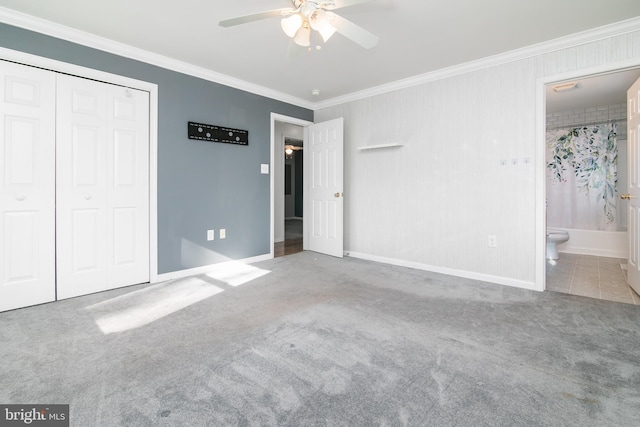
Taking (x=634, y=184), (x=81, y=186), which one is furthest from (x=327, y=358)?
(x=634, y=184)

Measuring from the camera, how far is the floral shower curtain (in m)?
4.90

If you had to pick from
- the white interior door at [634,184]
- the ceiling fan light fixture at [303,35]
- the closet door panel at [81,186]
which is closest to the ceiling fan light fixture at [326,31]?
the ceiling fan light fixture at [303,35]

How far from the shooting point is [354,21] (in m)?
2.59

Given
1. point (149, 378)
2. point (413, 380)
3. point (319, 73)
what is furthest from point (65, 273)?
point (319, 73)

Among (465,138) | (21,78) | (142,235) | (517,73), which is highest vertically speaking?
(517,73)

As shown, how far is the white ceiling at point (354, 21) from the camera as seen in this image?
2371 mm

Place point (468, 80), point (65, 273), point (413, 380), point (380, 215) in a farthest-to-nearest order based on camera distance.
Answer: point (380, 215) → point (468, 80) → point (65, 273) → point (413, 380)

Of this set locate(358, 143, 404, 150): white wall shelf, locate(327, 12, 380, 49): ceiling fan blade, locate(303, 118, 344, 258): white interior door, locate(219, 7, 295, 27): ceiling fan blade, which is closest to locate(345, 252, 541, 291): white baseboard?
locate(303, 118, 344, 258): white interior door

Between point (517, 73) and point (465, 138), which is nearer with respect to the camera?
point (517, 73)

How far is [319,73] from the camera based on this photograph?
3734mm

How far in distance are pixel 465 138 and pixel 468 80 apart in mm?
645

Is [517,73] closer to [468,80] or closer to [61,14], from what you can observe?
[468,80]

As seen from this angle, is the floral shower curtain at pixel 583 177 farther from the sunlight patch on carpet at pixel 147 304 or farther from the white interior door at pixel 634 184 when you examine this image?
the sunlight patch on carpet at pixel 147 304

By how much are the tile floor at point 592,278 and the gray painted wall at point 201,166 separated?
3.58 metres
